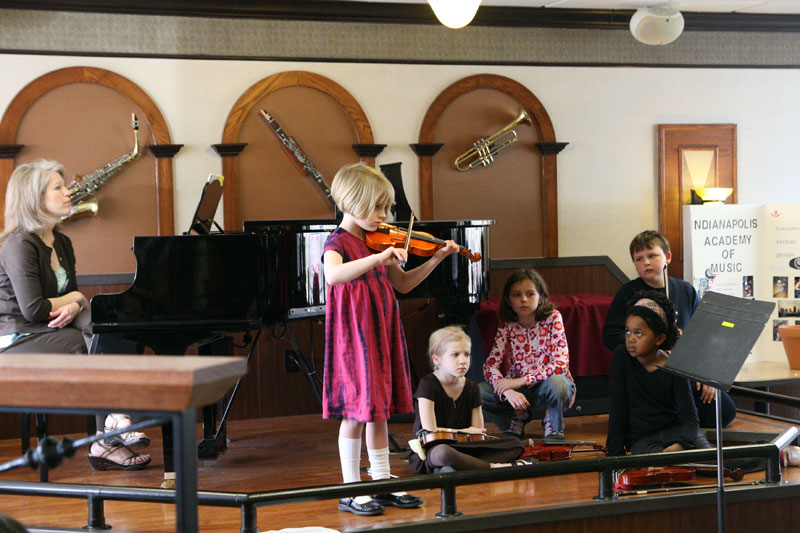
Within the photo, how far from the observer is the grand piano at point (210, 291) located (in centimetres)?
374

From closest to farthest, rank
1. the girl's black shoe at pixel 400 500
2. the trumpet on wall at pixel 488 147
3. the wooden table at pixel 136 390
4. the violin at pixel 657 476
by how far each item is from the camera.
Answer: the wooden table at pixel 136 390 → the girl's black shoe at pixel 400 500 → the violin at pixel 657 476 → the trumpet on wall at pixel 488 147

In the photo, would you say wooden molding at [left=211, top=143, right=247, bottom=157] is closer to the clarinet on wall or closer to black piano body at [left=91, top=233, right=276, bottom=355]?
the clarinet on wall

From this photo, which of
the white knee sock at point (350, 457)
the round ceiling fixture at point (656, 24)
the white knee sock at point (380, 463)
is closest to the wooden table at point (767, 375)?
the round ceiling fixture at point (656, 24)

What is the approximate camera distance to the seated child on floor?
446 cm

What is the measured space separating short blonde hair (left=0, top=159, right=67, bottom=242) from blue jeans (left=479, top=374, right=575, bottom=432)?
2.34 meters

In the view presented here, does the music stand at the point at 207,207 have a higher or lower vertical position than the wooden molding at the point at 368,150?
lower

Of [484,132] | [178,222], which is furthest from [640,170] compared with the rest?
[178,222]

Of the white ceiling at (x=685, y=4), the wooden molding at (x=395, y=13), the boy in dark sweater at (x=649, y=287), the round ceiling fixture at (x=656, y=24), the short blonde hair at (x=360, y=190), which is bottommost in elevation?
the boy in dark sweater at (x=649, y=287)

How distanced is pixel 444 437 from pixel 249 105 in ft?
9.62

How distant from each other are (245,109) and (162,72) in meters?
0.57

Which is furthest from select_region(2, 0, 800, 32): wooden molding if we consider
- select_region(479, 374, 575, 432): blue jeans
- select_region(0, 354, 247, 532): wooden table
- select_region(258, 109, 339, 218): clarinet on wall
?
select_region(0, 354, 247, 532): wooden table

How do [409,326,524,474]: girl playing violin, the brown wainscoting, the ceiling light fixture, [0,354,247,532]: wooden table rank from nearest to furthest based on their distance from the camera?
[0,354,247,532]: wooden table
[409,326,524,474]: girl playing violin
the ceiling light fixture
the brown wainscoting

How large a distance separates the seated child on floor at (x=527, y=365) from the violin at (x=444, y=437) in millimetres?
683

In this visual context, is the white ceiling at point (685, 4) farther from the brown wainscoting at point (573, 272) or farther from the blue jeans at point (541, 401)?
the blue jeans at point (541, 401)
